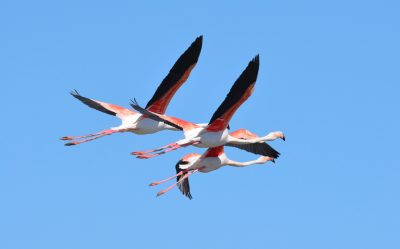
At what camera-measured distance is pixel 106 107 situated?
5403 cm

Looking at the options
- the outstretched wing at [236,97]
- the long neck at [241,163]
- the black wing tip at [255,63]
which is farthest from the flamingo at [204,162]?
the black wing tip at [255,63]

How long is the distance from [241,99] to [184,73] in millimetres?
4078

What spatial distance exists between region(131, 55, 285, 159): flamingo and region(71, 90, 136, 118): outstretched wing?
258cm

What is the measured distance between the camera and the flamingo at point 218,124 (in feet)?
158

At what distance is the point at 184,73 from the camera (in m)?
52.1

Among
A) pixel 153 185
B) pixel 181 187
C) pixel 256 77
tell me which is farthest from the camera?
pixel 181 187

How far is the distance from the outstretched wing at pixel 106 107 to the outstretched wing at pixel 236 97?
194 inches

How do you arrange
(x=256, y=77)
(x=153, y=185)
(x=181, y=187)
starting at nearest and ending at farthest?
(x=256, y=77), (x=153, y=185), (x=181, y=187)

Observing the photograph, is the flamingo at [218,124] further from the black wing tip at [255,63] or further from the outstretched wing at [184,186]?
the outstretched wing at [184,186]

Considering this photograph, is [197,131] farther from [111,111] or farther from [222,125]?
[111,111]

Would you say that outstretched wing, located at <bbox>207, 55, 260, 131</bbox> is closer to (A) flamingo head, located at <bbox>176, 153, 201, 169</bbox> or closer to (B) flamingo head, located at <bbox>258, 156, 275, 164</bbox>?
(A) flamingo head, located at <bbox>176, 153, 201, 169</bbox>

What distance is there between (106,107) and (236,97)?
714cm


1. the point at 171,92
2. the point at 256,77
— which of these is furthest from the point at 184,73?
the point at 256,77

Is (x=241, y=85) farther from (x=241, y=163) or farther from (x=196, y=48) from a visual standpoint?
(x=241, y=163)
